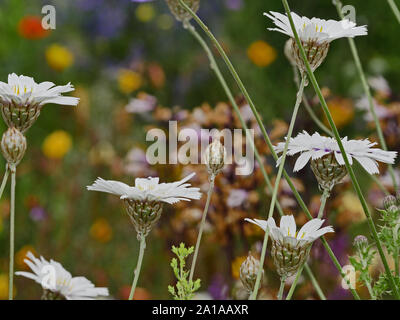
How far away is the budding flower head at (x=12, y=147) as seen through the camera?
14.5 inches

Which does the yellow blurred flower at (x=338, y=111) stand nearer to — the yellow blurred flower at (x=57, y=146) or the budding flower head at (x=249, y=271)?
the yellow blurred flower at (x=57, y=146)

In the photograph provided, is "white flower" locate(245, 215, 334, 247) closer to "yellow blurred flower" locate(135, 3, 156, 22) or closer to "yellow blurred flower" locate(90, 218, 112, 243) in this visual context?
"yellow blurred flower" locate(90, 218, 112, 243)

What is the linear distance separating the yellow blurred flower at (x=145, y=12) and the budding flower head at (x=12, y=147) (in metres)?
1.46

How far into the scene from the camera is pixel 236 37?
5.78 feet

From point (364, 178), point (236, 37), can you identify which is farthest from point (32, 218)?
point (236, 37)

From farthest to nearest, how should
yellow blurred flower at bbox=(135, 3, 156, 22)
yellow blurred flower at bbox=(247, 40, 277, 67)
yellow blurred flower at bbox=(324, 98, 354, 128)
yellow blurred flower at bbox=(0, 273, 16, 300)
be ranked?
yellow blurred flower at bbox=(135, 3, 156, 22)
yellow blurred flower at bbox=(247, 40, 277, 67)
yellow blurred flower at bbox=(324, 98, 354, 128)
yellow blurred flower at bbox=(0, 273, 16, 300)

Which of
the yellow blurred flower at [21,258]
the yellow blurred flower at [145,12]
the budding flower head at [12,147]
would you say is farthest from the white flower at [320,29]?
the yellow blurred flower at [145,12]

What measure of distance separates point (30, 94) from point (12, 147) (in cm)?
4

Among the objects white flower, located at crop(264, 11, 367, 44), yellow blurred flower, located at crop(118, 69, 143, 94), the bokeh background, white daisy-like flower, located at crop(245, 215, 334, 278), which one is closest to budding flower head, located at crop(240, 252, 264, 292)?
white daisy-like flower, located at crop(245, 215, 334, 278)

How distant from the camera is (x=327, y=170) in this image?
405 millimetres

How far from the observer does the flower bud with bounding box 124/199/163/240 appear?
0.38 m

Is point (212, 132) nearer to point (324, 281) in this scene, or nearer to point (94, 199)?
point (324, 281)

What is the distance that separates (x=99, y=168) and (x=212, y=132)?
0.55 meters
